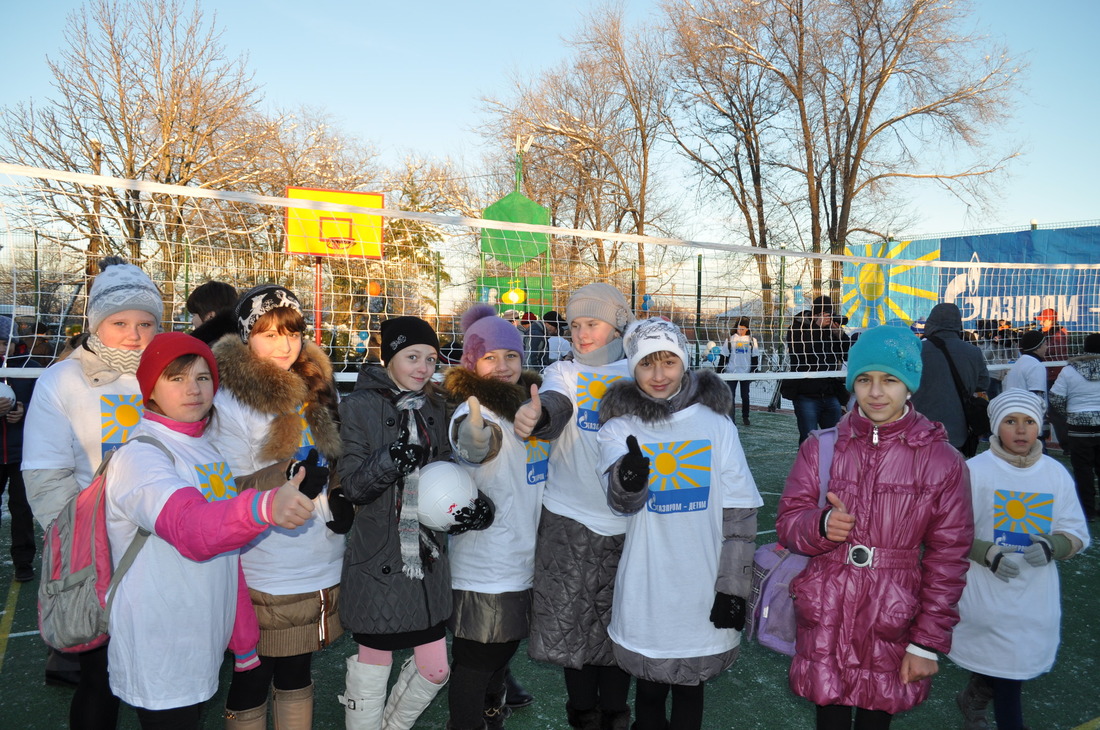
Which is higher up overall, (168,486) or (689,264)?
(689,264)

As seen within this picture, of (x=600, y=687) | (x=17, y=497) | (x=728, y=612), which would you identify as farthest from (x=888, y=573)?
(x=17, y=497)

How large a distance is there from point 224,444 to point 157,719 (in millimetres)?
923

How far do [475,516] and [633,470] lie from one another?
693 mm

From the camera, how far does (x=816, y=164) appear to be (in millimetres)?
23406

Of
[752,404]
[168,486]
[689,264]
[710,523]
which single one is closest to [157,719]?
[168,486]

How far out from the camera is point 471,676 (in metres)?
2.94

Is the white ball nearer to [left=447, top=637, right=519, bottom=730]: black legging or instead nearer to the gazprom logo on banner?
[left=447, top=637, right=519, bottom=730]: black legging

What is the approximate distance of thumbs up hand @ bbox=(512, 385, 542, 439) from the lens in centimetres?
267

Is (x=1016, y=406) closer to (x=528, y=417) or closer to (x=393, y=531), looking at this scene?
(x=528, y=417)

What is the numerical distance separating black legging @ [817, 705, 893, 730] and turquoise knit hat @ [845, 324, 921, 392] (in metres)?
1.16

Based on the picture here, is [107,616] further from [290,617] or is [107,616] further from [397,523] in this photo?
[397,523]

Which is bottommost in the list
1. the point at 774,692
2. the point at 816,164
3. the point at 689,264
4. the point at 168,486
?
the point at 774,692

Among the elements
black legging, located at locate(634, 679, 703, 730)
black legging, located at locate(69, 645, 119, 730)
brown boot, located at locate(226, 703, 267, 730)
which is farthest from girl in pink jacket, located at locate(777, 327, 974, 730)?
black legging, located at locate(69, 645, 119, 730)

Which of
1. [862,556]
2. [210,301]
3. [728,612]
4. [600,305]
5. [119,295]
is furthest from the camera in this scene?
[210,301]
